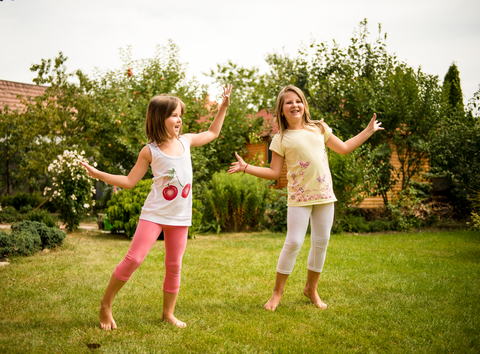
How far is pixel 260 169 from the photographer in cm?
336

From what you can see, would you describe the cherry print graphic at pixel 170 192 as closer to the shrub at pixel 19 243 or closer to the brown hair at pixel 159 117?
the brown hair at pixel 159 117

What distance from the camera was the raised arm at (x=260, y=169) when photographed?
3230 mm

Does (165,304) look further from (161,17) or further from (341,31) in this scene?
(341,31)

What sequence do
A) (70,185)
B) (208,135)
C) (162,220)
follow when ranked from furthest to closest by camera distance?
(70,185) → (208,135) → (162,220)

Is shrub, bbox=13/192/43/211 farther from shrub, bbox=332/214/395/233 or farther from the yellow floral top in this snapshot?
the yellow floral top

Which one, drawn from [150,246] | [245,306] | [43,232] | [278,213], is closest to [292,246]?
[245,306]

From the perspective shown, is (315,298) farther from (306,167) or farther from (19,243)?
(19,243)

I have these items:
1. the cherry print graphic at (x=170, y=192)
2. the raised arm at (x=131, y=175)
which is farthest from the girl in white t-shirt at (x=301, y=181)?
the raised arm at (x=131, y=175)

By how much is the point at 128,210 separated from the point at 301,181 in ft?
16.2

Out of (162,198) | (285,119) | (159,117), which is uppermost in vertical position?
(285,119)

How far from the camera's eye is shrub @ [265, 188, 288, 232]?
9.04 m

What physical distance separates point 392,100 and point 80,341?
9.52 metres

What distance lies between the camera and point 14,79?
1722 cm

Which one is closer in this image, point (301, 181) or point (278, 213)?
point (301, 181)
